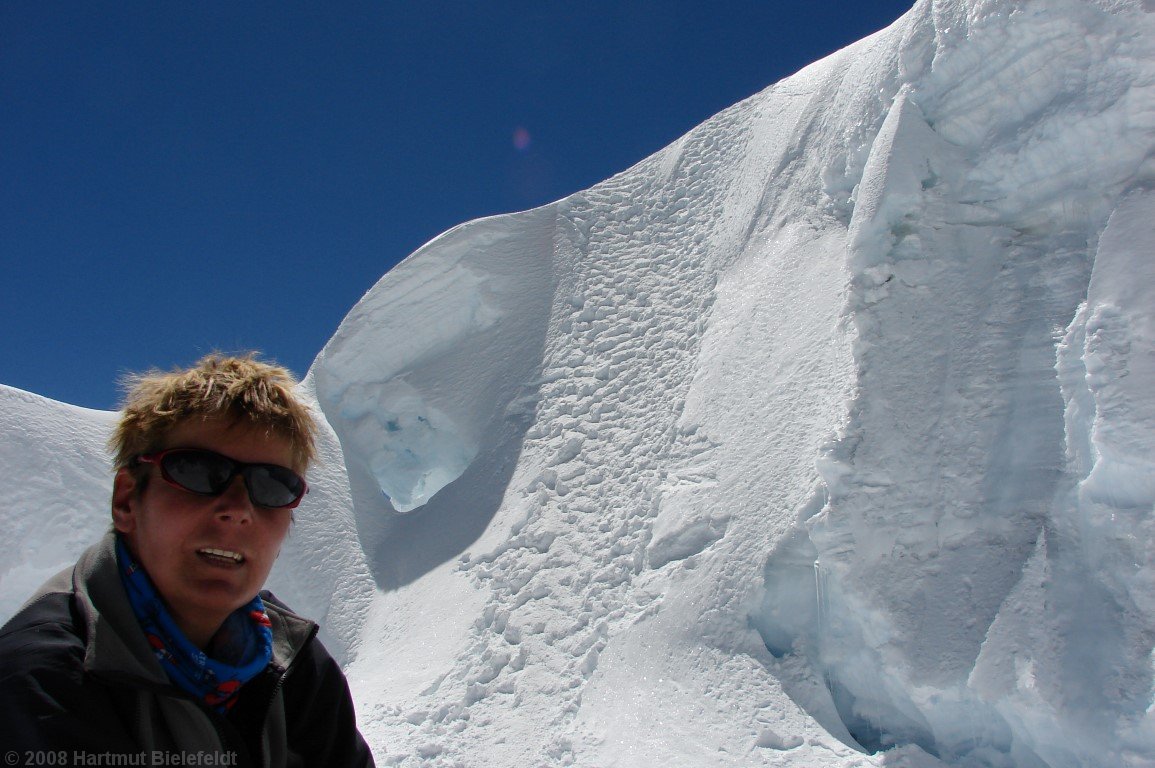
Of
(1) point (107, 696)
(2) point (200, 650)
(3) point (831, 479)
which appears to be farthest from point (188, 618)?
(3) point (831, 479)

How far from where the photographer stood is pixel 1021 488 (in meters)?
4.07

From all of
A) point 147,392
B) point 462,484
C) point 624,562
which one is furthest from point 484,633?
point 147,392

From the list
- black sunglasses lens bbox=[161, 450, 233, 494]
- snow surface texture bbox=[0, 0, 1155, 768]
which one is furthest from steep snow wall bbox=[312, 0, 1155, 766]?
black sunglasses lens bbox=[161, 450, 233, 494]

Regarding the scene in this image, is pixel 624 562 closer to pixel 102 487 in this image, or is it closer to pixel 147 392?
pixel 147 392

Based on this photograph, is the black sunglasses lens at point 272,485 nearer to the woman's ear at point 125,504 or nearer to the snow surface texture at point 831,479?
the woman's ear at point 125,504

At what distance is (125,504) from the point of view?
1186 mm

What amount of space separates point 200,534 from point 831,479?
399 cm

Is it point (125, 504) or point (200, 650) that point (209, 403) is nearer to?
point (125, 504)

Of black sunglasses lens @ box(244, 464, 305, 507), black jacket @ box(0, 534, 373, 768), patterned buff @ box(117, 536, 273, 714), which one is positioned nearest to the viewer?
black jacket @ box(0, 534, 373, 768)

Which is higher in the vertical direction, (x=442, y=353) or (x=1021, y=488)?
(x=442, y=353)

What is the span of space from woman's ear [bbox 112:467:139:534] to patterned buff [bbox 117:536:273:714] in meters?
0.02

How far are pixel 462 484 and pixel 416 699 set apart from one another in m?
2.62

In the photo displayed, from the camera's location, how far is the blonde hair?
47.7 inches

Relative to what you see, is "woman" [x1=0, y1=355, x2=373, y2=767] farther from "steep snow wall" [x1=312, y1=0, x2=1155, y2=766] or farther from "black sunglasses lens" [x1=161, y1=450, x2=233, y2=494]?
"steep snow wall" [x1=312, y1=0, x2=1155, y2=766]
